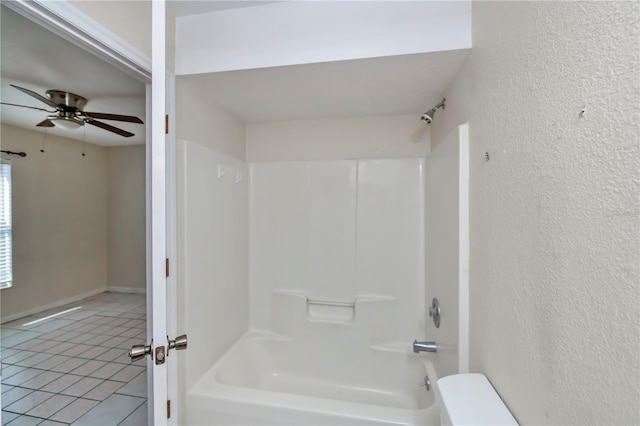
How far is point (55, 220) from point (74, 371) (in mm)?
2581

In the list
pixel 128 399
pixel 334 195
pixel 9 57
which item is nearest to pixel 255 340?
pixel 128 399

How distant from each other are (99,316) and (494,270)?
452 centimetres

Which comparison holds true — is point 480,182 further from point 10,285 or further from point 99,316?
point 10,285

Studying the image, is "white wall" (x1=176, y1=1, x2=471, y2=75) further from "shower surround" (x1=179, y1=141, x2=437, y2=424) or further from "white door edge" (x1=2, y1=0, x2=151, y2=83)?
"shower surround" (x1=179, y1=141, x2=437, y2=424)

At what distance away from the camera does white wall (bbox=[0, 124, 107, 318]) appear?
334cm

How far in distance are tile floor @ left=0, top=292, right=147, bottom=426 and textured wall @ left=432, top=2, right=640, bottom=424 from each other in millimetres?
2309

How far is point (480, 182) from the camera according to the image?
1.04m

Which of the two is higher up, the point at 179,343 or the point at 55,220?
the point at 55,220

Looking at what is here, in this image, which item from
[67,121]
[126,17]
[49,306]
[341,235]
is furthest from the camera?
[49,306]

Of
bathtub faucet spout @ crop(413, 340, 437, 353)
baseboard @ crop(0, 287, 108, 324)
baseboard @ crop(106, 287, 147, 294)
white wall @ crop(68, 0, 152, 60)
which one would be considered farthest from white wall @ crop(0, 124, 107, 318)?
bathtub faucet spout @ crop(413, 340, 437, 353)

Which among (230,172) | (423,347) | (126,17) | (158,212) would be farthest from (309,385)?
(126,17)

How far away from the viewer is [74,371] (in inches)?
89.9

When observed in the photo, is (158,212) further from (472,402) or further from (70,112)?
(70,112)

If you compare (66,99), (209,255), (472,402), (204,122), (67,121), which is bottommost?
(472,402)
